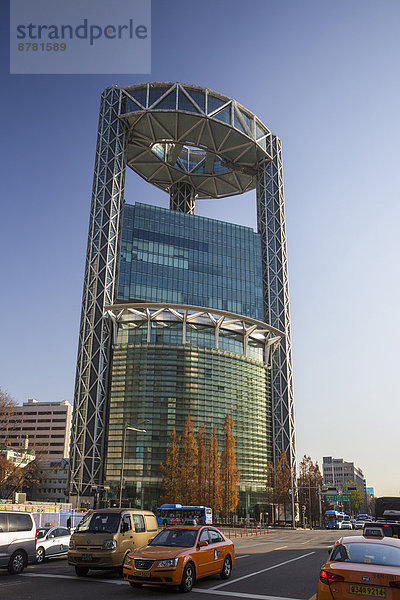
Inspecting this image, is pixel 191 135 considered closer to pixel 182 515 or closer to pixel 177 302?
pixel 177 302

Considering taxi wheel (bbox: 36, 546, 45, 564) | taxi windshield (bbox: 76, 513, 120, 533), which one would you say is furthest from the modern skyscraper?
taxi windshield (bbox: 76, 513, 120, 533)

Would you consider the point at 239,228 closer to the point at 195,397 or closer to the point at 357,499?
the point at 195,397

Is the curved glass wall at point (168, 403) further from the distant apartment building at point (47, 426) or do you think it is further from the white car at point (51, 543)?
the distant apartment building at point (47, 426)

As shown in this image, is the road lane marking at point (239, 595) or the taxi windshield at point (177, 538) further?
the taxi windshield at point (177, 538)

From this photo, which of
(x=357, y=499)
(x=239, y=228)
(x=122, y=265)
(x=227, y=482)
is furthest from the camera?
(x=357, y=499)

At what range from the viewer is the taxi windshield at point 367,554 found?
9.51 m

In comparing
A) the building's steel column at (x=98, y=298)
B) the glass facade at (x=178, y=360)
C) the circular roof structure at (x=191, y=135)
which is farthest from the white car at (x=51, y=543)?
the circular roof structure at (x=191, y=135)

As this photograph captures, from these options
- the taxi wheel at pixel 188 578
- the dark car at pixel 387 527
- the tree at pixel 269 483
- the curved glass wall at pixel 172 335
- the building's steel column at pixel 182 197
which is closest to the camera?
the taxi wheel at pixel 188 578

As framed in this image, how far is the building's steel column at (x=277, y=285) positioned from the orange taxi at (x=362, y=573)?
89.6 meters

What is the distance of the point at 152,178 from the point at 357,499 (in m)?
132

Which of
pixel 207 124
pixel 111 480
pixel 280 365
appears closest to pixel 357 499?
pixel 280 365

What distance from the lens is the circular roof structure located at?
331 feet

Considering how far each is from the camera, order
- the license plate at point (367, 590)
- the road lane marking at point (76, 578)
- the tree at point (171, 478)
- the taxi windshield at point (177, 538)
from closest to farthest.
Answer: the license plate at point (367, 590) < the taxi windshield at point (177, 538) < the road lane marking at point (76, 578) < the tree at point (171, 478)

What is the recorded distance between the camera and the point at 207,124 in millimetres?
102438
